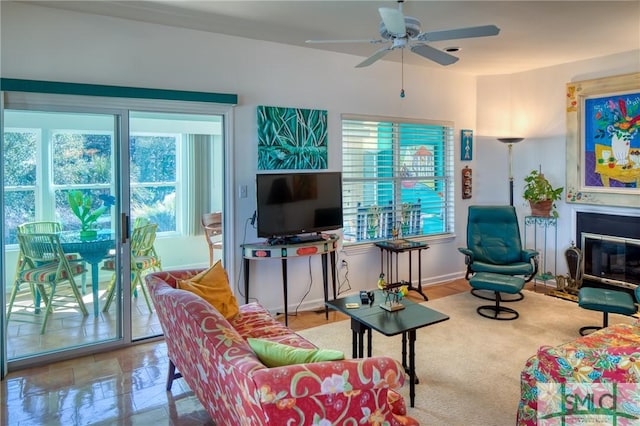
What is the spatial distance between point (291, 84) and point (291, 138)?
0.57 metres

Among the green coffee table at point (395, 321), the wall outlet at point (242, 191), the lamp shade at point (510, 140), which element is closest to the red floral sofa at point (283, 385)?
the green coffee table at point (395, 321)

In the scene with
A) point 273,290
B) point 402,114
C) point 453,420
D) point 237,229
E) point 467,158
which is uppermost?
point 402,114

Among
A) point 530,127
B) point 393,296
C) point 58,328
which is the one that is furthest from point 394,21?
point 530,127

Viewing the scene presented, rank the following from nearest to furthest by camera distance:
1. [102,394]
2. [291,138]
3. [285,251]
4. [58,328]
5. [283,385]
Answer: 1. [283,385]
2. [102,394]
3. [58,328]
4. [285,251]
5. [291,138]

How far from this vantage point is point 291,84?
4.34 meters

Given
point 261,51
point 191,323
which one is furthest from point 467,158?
point 191,323

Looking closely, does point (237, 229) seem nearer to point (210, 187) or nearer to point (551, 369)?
point (210, 187)

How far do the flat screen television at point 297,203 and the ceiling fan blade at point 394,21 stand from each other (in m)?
1.81

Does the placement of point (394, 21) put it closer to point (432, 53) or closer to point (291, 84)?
point (432, 53)

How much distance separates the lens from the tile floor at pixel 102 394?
2529mm

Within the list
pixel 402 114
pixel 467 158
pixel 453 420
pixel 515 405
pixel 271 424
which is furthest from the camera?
pixel 467 158

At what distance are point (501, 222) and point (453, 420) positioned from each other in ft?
10.1

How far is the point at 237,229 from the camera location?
4.12 m

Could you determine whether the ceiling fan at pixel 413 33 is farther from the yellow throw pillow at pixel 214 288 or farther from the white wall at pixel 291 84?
the yellow throw pillow at pixel 214 288
